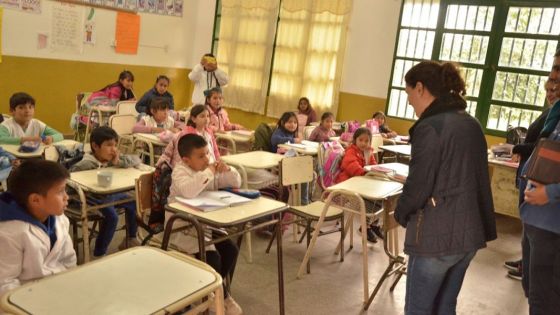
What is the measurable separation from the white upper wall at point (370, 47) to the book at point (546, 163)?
16.5 feet

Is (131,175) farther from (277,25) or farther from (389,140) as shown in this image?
(277,25)

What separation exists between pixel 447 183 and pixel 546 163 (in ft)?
1.69

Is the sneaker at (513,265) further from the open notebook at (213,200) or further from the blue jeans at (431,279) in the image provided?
the open notebook at (213,200)

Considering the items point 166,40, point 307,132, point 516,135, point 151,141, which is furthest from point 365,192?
point 166,40

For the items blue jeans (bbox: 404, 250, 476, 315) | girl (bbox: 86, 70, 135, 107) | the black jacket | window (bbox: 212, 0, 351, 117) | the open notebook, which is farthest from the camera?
window (bbox: 212, 0, 351, 117)

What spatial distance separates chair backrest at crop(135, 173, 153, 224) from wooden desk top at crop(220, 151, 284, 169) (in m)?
1.19

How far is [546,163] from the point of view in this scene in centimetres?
212

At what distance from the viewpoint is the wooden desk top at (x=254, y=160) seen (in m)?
3.98

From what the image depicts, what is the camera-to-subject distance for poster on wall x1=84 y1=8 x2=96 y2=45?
740 centimetres

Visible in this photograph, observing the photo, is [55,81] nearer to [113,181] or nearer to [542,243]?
[113,181]

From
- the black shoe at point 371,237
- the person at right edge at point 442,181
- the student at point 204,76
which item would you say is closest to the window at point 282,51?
the student at point 204,76

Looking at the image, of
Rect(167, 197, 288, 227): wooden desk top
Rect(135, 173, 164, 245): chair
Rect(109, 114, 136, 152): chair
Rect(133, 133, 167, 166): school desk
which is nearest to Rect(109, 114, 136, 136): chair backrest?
Rect(109, 114, 136, 152): chair

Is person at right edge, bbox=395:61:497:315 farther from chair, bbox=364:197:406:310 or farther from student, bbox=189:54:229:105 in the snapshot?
student, bbox=189:54:229:105

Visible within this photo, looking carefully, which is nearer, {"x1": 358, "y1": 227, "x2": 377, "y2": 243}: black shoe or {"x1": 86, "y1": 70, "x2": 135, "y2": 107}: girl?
{"x1": 358, "y1": 227, "x2": 377, "y2": 243}: black shoe
